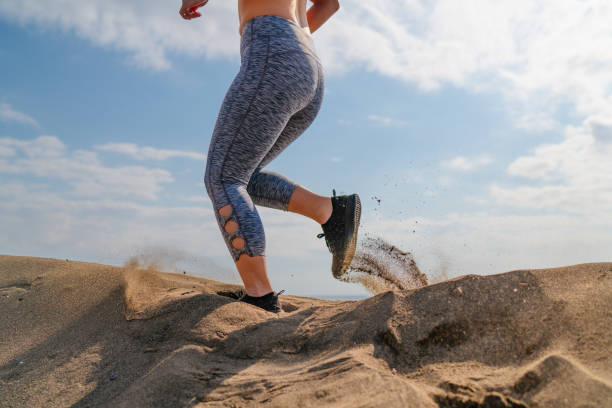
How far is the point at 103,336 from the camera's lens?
2184mm

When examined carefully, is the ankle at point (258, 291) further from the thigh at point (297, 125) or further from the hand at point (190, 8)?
the hand at point (190, 8)

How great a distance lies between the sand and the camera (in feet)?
3.73

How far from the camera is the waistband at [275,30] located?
196cm

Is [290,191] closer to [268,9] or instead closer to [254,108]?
[254,108]

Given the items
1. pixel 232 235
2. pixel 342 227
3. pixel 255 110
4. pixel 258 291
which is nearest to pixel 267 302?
pixel 258 291

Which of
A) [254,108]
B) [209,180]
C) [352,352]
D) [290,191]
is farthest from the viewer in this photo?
[290,191]

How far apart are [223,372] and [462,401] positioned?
0.85 metres

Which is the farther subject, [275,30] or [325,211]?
[325,211]

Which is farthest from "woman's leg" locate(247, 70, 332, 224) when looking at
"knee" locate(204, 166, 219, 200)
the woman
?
"knee" locate(204, 166, 219, 200)

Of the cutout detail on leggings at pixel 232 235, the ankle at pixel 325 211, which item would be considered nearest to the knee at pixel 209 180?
the cutout detail on leggings at pixel 232 235

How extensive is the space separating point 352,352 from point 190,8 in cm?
173

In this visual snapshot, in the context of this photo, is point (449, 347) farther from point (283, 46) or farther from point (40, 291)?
point (40, 291)

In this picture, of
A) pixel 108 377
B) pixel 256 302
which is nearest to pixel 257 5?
pixel 256 302

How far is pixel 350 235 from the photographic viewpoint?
2.38 meters
